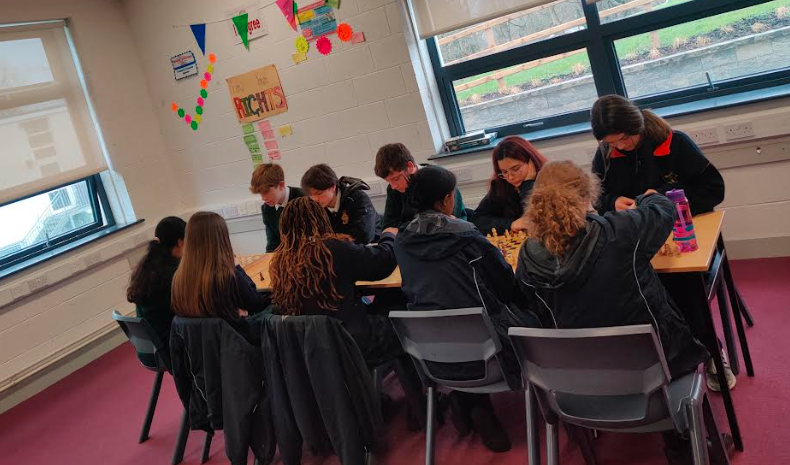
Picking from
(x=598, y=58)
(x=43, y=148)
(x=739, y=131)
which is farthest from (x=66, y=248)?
(x=739, y=131)

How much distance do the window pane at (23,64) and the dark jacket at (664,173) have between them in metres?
4.37

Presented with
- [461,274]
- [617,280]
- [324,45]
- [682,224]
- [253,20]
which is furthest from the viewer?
[253,20]

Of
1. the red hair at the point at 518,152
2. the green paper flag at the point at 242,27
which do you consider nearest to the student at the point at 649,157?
the red hair at the point at 518,152

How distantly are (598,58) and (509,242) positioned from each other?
71.1 inches

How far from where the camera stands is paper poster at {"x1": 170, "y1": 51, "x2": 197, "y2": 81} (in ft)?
18.2

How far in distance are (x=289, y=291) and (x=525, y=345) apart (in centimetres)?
106

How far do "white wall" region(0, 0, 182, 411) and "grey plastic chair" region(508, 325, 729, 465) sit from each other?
4121 mm

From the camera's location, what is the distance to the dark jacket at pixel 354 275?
8.95 ft

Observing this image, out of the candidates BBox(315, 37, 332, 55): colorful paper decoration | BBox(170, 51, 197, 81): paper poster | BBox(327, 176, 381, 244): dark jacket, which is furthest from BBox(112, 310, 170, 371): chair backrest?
BBox(170, 51, 197, 81): paper poster

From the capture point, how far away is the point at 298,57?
5.00 metres

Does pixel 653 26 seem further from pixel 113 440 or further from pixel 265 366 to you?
pixel 113 440

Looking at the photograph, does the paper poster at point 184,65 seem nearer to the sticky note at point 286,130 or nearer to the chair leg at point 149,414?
the sticky note at point 286,130

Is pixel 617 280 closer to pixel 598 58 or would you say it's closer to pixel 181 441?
pixel 181 441

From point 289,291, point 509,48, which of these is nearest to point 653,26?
point 509,48
